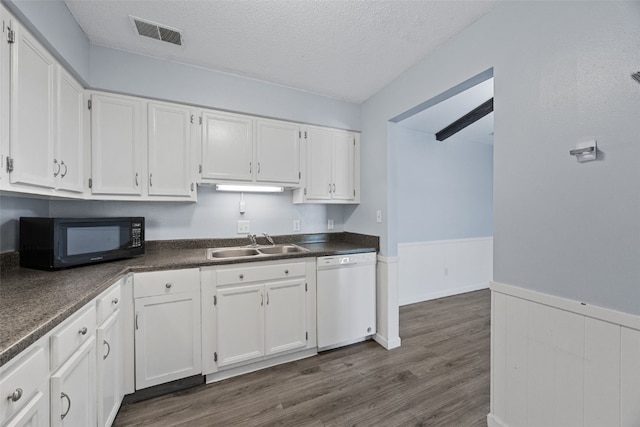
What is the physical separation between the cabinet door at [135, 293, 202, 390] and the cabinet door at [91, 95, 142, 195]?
0.94m

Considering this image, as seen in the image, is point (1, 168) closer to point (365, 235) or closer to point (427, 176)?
point (365, 235)

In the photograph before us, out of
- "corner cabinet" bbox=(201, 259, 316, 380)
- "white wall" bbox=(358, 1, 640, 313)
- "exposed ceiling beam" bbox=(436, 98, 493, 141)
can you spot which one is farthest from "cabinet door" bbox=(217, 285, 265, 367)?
"exposed ceiling beam" bbox=(436, 98, 493, 141)

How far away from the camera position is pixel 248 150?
7.78ft

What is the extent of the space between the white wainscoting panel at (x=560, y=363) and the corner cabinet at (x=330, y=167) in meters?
1.68

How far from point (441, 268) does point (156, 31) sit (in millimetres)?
4287

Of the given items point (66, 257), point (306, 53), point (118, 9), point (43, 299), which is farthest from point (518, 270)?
point (118, 9)

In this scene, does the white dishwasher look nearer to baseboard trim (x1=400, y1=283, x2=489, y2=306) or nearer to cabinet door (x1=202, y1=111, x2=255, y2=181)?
cabinet door (x1=202, y1=111, x2=255, y2=181)

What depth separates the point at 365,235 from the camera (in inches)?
109

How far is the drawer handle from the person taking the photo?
2.35 feet

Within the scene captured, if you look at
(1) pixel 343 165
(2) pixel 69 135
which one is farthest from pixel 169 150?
(1) pixel 343 165

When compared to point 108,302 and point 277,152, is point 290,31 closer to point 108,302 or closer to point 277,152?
point 277,152

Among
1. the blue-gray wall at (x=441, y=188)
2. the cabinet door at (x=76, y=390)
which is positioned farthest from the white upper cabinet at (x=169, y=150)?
the blue-gray wall at (x=441, y=188)

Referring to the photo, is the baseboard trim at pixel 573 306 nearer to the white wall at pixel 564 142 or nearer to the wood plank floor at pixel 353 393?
the white wall at pixel 564 142

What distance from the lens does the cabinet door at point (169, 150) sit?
6.73 feet
